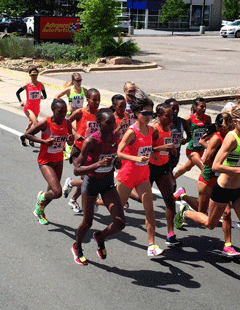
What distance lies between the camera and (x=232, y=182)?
20.3 ft

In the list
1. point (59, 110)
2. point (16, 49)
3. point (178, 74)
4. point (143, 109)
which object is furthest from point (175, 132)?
Answer: point (16, 49)

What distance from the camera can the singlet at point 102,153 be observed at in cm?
620

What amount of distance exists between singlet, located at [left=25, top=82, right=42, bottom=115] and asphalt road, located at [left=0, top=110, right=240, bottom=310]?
418 centimetres

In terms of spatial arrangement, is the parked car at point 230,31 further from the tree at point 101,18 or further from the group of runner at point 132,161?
the group of runner at point 132,161

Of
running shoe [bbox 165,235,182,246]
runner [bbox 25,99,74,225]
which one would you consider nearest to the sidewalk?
running shoe [bbox 165,235,182,246]

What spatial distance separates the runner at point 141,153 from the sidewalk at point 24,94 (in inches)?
162

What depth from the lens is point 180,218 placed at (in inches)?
299

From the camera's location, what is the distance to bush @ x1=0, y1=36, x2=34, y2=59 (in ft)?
99.7

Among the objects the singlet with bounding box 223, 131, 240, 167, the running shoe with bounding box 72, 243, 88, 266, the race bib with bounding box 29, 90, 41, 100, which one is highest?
the singlet with bounding box 223, 131, 240, 167

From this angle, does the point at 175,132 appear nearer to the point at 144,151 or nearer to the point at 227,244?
the point at 144,151

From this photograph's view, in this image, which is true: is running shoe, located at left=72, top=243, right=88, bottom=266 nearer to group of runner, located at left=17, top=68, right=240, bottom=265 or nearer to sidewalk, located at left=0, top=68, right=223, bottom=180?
group of runner, located at left=17, top=68, right=240, bottom=265

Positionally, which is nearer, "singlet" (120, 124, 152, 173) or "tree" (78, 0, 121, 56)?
"singlet" (120, 124, 152, 173)

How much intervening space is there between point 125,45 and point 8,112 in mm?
15289

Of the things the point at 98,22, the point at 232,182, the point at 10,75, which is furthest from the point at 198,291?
the point at 98,22
